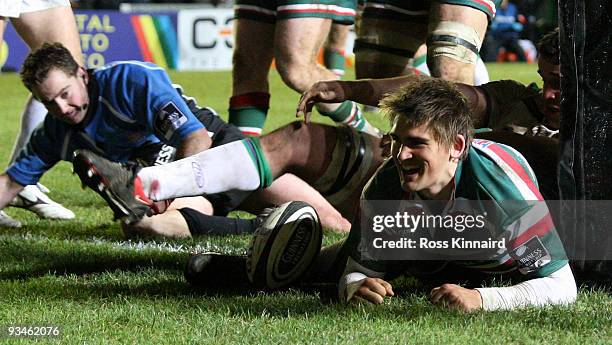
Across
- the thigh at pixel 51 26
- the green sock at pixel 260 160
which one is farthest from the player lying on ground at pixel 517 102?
the thigh at pixel 51 26

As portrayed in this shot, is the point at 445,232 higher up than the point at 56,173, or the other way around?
the point at 445,232

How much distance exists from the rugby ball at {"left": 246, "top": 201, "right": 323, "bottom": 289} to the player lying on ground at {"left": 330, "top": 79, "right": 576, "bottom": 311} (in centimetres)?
35

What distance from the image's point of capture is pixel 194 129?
504 cm

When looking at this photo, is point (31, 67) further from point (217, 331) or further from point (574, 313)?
point (574, 313)

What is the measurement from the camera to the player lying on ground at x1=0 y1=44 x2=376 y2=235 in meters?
5.01

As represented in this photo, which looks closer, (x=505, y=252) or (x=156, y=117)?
(x=505, y=252)

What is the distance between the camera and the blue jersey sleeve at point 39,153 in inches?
206

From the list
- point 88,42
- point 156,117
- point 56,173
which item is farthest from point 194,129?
point 88,42

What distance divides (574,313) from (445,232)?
457 mm

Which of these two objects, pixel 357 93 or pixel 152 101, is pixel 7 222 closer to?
pixel 152 101

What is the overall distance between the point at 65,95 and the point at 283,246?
1.59m

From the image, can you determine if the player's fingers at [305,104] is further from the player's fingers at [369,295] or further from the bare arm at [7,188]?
the bare arm at [7,188]

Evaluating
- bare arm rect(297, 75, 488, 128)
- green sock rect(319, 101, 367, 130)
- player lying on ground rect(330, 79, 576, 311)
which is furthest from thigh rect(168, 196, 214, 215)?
player lying on ground rect(330, 79, 576, 311)

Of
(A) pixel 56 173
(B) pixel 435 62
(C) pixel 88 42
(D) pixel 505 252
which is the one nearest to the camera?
(D) pixel 505 252
